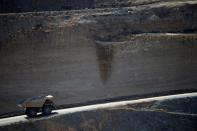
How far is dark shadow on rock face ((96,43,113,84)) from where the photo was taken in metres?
35.4

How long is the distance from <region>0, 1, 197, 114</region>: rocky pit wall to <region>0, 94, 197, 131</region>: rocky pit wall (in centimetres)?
493

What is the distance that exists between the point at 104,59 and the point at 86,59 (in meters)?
1.13

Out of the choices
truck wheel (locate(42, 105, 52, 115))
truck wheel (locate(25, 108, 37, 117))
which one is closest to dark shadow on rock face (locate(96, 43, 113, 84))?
truck wheel (locate(42, 105, 52, 115))

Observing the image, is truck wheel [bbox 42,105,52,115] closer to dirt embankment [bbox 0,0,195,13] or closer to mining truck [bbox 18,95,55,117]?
mining truck [bbox 18,95,55,117]

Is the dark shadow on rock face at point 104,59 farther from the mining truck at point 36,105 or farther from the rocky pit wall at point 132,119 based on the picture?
the mining truck at point 36,105

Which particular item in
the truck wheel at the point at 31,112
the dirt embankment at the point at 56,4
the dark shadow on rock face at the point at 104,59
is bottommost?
the truck wheel at the point at 31,112

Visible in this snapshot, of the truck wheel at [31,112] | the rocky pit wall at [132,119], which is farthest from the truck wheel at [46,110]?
the rocky pit wall at [132,119]

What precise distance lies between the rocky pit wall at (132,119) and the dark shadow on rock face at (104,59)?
5853mm

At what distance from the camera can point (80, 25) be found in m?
38.0

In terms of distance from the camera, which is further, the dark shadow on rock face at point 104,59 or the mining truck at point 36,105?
the dark shadow on rock face at point 104,59

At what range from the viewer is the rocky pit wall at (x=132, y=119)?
27656 millimetres

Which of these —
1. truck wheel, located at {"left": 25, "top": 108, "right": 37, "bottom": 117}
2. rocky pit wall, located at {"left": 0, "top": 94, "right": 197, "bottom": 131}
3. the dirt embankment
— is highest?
the dirt embankment

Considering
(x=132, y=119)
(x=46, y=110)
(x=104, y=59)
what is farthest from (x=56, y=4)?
(x=132, y=119)

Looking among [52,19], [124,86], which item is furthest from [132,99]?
[52,19]
